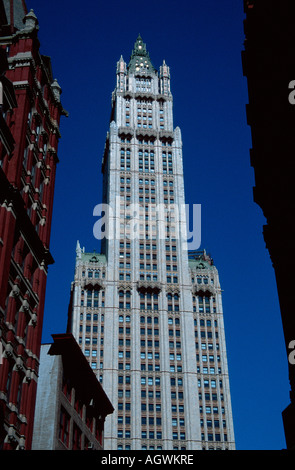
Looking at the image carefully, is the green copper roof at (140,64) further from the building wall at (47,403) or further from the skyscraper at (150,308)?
the building wall at (47,403)

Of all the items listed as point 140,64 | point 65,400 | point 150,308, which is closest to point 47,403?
point 65,400

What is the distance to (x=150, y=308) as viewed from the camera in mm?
142500

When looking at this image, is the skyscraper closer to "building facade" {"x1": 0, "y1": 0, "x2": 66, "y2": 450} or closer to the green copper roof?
the green copper roof

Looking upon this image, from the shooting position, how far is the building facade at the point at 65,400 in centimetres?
4831

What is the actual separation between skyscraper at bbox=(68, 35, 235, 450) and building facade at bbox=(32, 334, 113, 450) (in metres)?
65.2

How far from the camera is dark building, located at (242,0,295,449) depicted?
97.8 ft

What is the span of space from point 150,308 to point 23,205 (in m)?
105

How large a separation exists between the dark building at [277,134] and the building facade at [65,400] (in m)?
24.2

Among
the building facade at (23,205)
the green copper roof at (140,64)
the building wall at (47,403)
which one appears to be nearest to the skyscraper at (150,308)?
the green copper roof at (140,64)

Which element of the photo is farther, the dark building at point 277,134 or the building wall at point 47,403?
the building wall at point 47,403

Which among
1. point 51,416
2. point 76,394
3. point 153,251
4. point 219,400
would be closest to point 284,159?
point 51,416

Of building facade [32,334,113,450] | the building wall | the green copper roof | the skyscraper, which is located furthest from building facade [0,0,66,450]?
the green copper roof

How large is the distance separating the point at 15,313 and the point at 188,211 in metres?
122
